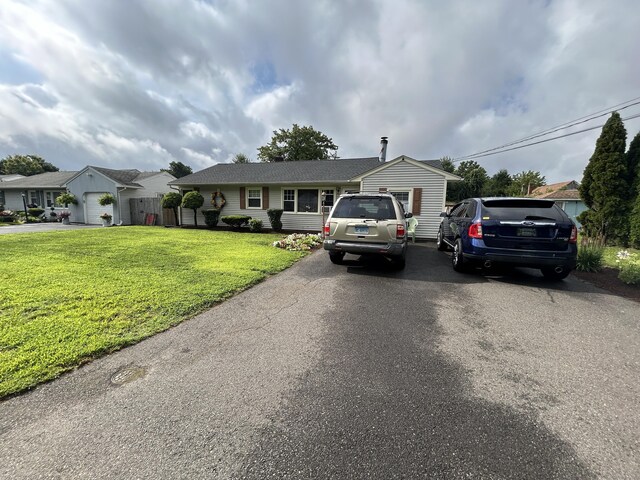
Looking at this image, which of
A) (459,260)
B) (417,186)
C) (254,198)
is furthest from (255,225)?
(459,260)

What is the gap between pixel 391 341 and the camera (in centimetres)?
305

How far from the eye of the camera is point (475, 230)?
533 cm

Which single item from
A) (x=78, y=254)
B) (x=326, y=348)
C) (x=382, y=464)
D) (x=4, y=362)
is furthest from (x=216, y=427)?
(x=78, y=254)

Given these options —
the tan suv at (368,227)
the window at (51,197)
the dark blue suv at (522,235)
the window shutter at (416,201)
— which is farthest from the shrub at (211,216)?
the window at (51,197)

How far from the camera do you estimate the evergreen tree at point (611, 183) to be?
11.6 meters

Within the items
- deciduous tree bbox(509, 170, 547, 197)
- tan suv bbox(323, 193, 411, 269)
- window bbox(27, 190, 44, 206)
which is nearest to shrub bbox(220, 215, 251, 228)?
tan suv bbox(323, 193, 411, 269)

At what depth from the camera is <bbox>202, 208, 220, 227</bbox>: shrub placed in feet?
48.5

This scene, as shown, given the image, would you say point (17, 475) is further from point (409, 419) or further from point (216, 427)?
point (409, 419)

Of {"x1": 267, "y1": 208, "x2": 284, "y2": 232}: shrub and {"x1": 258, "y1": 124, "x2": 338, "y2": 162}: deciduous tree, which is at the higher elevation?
{"x1": 258, "y1": 124, "x2": 338, "y2": 162}: deciduous tree

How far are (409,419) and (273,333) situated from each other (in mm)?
1798

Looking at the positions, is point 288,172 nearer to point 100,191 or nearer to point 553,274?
point 553,274

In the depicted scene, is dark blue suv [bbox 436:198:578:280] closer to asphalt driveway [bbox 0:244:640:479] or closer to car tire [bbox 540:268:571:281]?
car tire [bbox 540:268:571:281]

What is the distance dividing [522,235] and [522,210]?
0.52 m

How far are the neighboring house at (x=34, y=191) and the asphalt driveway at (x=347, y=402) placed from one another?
26.3 m
